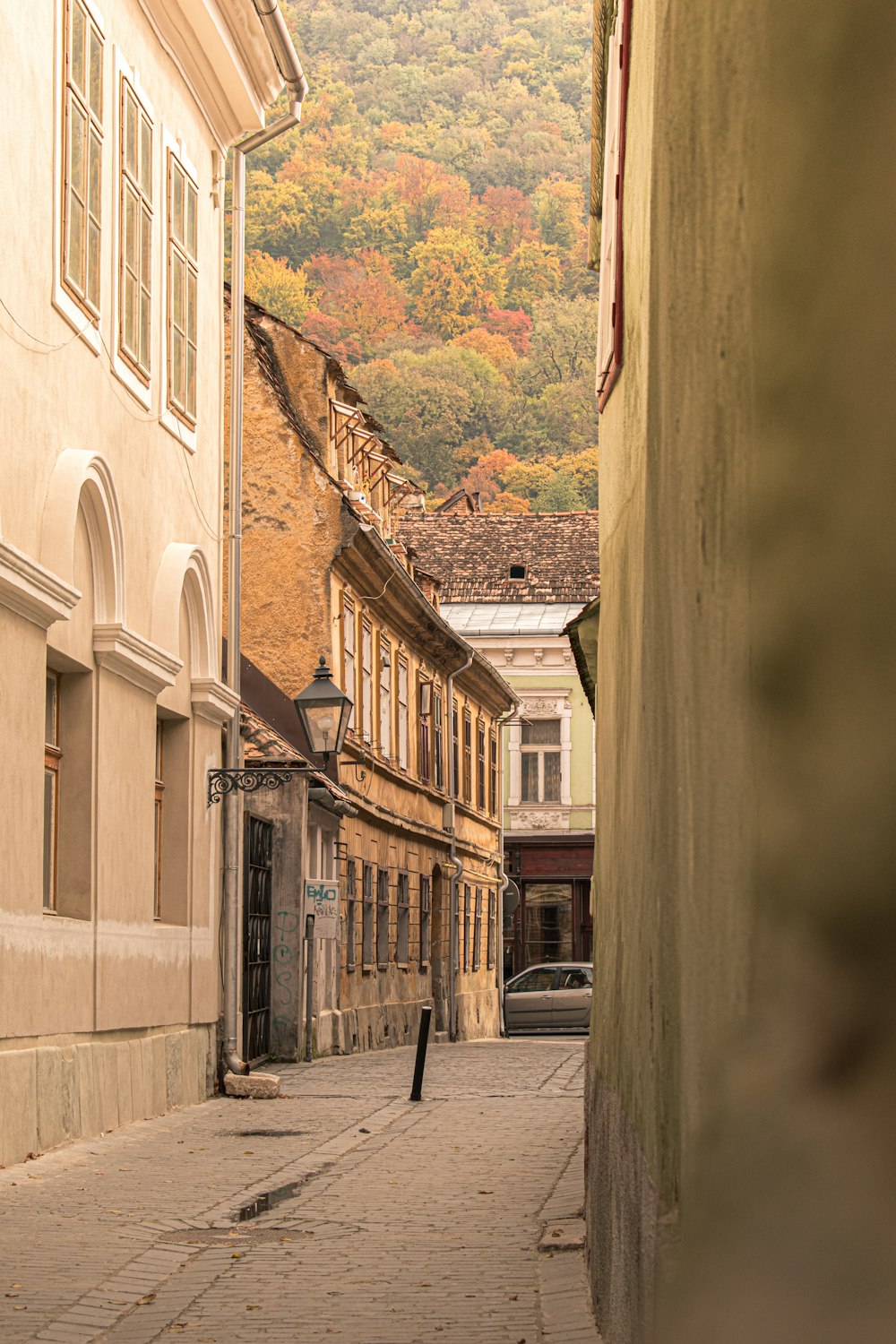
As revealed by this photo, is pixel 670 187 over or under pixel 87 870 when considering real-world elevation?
over

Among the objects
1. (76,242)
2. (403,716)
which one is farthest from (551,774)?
(76,242)

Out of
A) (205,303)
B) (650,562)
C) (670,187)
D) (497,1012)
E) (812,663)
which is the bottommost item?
(497,1012)

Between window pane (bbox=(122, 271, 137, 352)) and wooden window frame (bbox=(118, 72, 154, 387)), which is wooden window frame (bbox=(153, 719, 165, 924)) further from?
window pane (bbox=(122, 271, 137, 352))

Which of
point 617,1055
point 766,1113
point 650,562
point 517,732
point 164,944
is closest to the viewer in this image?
point 766,1113

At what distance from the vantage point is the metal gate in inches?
815

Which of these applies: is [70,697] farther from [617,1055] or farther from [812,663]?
[812,663]

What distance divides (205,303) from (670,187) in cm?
1393

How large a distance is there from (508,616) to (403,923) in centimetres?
1486

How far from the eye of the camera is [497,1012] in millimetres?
43562

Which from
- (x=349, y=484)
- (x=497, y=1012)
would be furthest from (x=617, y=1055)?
(x=497, y=1012)

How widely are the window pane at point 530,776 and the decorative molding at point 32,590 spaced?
113 ft

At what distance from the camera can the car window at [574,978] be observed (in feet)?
121

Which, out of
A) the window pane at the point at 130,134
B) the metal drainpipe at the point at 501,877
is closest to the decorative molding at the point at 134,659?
the window pane at the point at 130,134

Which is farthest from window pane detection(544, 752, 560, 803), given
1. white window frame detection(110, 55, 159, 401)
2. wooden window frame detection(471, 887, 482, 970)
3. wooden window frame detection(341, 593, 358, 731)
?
white window frame detection(110, 55, 159, 401)
